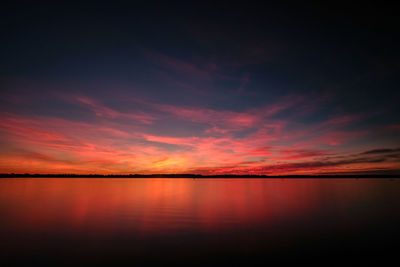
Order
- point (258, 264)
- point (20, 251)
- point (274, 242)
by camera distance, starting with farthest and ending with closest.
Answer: point (274, 242)
point (20, 251)
point (258, 264)

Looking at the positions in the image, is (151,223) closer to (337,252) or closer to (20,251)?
(20,251)

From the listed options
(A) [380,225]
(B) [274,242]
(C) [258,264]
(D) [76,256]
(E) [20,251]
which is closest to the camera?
(C) [258,264]

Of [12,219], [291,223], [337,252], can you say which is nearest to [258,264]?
[337,252]

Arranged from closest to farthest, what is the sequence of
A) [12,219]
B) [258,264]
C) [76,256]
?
1. [258,264]
2. [76,256]
3. [12,219]

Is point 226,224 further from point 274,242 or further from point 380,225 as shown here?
point 380,225

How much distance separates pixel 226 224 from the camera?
2206 cm

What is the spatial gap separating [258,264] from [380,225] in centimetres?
1727

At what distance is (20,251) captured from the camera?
14.3 meters

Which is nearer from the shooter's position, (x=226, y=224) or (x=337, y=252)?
(x=337, y=252)

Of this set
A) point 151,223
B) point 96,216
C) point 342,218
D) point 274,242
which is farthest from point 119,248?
point 342,218

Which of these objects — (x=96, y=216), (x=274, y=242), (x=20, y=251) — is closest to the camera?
(x=20, y=251)

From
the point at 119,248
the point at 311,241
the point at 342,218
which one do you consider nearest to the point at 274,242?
the point at 311,241

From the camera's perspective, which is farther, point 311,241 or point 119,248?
point 311,241

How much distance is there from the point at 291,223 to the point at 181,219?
11.5m
